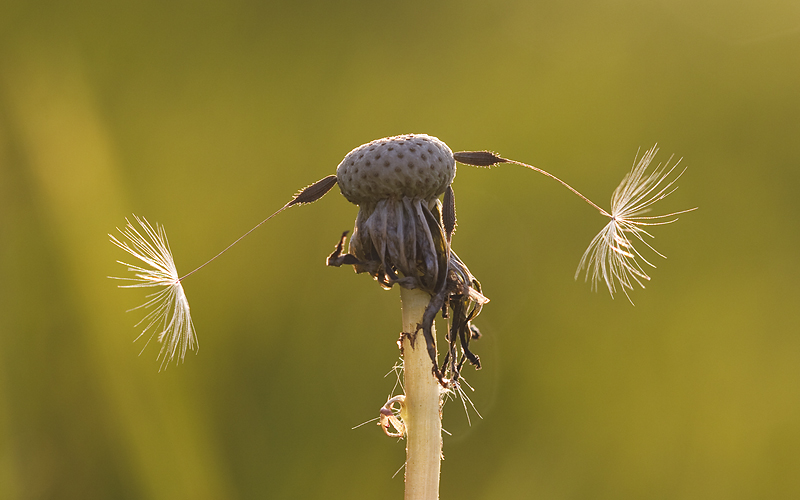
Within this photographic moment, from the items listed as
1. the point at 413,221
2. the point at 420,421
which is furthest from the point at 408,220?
the point at 420,421

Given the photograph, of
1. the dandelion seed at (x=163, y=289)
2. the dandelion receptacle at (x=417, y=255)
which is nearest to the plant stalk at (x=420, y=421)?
the dandelion receptacle at (x=417, y=255)

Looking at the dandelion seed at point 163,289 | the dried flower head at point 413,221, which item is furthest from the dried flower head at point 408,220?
the dandelion seed at point 163,289

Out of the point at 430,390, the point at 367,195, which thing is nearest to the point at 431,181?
the point at 367,195

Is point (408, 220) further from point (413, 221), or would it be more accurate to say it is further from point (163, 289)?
point (163, 289)

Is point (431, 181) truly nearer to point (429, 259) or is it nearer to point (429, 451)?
point (429, 259)

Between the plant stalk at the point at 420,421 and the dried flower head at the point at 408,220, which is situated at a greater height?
the dried flower head at the point at 408,220

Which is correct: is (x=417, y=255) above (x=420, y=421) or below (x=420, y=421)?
above

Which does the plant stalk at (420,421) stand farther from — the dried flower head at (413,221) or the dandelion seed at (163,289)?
the dandelion seed at (163,289)

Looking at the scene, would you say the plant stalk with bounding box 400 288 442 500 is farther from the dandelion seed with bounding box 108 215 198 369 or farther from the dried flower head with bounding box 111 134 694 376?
the dandelion seed with bounding box 108 215 198 369

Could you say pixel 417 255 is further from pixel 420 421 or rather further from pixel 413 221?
pixel 420 421

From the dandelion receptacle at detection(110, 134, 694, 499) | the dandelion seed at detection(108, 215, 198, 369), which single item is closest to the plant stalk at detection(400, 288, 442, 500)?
the dandelion receptacle at detection(110, 134, 694, 499)
